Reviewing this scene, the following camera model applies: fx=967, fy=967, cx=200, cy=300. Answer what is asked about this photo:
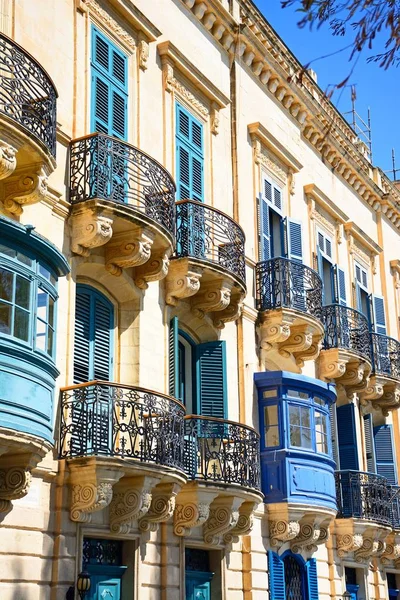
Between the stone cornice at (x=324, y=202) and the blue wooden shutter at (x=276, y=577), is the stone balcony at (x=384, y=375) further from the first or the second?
the blue wooden shutter at (x=276, y=577)

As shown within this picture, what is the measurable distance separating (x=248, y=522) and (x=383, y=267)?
1364 centimetres

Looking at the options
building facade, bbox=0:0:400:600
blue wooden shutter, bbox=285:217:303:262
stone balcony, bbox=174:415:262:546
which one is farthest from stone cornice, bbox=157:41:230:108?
stone balcony, bbox=174:415:262:546

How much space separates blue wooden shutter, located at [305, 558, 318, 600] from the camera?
62.1ft

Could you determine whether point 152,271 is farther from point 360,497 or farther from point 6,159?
point 360,497

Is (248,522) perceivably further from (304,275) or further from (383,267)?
(383,267)

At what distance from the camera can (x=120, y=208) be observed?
14.2 meters

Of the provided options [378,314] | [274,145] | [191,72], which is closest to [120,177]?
[191,72]

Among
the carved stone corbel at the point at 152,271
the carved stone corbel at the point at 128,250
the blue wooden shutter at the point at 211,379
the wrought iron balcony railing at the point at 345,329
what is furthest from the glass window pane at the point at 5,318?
the wrought iron balcony railing at the point at 345,329

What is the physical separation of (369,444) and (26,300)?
14.8 meters

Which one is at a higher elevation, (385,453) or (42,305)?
(385,453)

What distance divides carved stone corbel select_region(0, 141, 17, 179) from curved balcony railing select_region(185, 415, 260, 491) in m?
5.54

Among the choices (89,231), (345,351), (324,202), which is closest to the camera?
(89,231)

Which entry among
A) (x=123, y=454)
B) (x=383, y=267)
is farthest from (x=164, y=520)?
(x=383, y=267)

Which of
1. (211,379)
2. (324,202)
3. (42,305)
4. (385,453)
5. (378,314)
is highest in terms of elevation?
(324,202)
